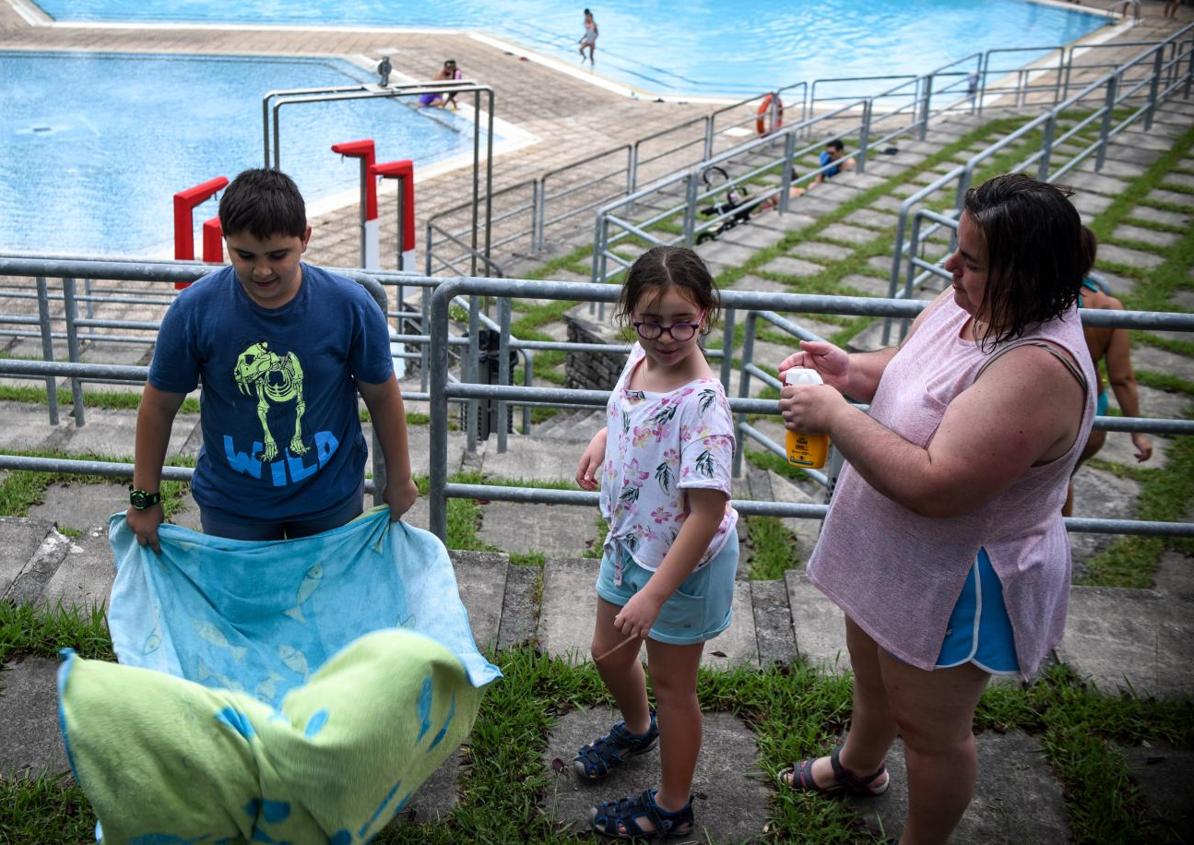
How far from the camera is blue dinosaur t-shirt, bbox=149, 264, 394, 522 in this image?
2.68 m

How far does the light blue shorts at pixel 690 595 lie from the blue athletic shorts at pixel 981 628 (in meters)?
0.50

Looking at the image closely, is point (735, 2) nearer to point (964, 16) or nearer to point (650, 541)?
point (964, 16)

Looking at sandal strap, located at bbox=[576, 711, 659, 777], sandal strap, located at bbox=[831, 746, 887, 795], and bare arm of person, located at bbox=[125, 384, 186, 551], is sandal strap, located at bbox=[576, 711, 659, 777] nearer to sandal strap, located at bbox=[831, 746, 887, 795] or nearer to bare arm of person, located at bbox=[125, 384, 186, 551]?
sandal strap, located at bbox=[831, 746, 887, 795]

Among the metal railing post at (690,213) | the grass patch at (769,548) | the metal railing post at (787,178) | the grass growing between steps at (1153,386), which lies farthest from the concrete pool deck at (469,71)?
the grass patch at (769,548)

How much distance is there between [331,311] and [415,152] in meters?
16.7

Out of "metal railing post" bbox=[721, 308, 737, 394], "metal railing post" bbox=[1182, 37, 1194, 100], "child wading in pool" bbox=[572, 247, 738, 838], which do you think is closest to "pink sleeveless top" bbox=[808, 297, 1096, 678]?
"child wading in pool" bbox=[572, 247, 738, 838]

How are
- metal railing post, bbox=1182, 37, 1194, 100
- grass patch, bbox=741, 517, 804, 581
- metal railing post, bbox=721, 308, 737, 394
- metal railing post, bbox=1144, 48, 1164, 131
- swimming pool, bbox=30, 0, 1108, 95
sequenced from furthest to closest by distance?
swimming pool, bbox=30, 0, 1108, 95 → metal railing post, bbox=1182, 37, 1194, 100 → metal railing post, bbox=1144, 48, 1164, 131 → metal railing post, bbox=721, 308, 737, 394 → grass patch, bbox=741, 517, 804, 581

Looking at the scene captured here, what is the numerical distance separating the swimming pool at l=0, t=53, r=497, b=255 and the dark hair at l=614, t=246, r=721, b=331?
44.6 ft

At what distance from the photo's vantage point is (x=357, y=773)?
2.23 meters

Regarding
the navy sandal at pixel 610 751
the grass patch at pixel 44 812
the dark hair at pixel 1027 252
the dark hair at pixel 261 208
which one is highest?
the dark hair at pixel 1027 252

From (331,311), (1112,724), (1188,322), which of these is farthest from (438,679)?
(1188,322)

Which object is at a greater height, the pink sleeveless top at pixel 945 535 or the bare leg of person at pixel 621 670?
the pink sleeveless top at pixel 945 535

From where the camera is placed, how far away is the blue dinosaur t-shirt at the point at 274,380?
2682mm

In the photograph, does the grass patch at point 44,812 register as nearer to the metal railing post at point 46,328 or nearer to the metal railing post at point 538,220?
the metal railing post at point 46,328
